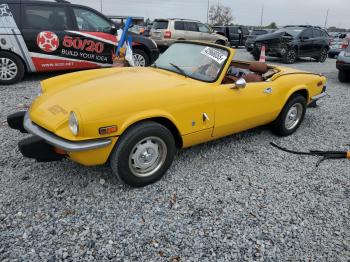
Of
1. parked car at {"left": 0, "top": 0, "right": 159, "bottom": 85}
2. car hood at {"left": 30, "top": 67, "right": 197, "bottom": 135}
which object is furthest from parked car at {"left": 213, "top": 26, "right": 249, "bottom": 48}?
car hood at {"left": 30, "top": 67, "right": 197, "bottom": 135}

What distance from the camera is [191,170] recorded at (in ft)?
11.7

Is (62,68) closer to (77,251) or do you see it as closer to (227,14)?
(77,251)

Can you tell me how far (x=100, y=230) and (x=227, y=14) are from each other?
56603 mm

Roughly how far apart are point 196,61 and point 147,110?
121 cm

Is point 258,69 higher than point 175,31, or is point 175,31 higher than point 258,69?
point 175,31

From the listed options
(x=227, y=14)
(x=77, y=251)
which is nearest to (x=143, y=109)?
(x=77, y=251)

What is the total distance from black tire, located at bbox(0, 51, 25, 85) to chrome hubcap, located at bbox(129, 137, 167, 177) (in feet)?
17.1

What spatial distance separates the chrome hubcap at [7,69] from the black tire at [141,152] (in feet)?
17.1

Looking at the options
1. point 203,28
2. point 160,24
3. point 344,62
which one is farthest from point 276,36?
point 160,24

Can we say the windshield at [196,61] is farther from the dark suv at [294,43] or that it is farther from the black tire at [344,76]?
the dark suv at [294,43]

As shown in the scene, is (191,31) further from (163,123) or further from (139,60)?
(163,123)

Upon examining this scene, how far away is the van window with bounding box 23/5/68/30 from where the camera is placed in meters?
6.84

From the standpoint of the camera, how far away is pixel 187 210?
2.88 metres

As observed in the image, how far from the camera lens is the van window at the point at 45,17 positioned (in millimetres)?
6840
